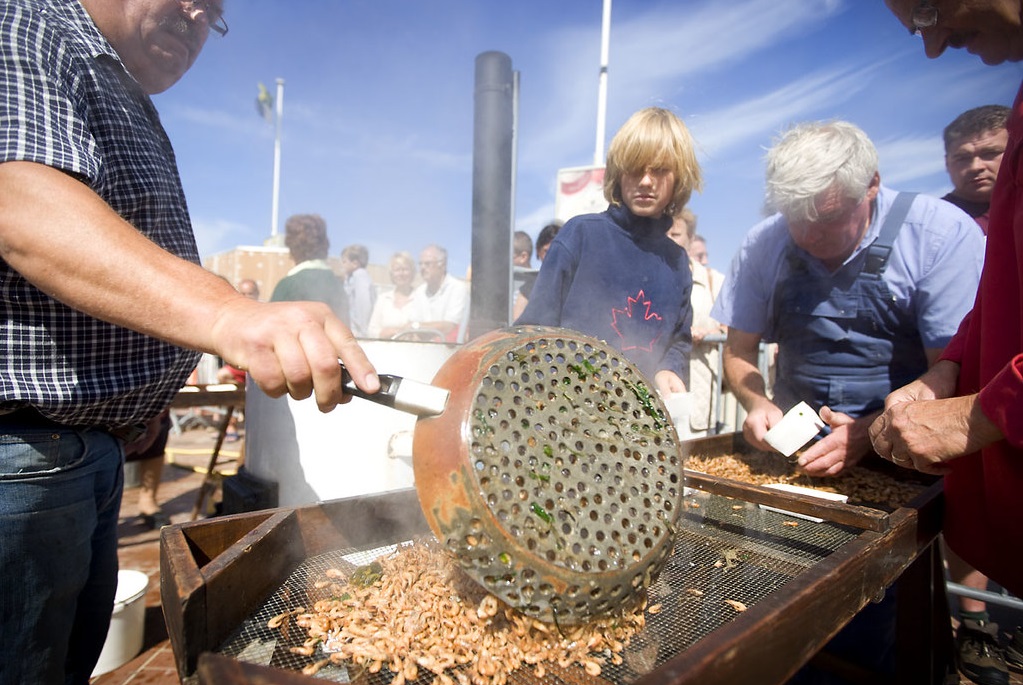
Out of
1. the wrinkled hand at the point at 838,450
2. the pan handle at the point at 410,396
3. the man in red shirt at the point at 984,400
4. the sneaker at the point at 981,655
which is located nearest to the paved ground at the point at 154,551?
the pan handle at the point at 410,396

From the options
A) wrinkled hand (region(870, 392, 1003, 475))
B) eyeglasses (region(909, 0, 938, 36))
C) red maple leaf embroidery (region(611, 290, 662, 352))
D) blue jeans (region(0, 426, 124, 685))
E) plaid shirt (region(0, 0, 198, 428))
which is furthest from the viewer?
red maple leaf embroidery (region(611, 290, 662, 352))

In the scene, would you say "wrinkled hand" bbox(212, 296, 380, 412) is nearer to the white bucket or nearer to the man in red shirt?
the man in red shirt

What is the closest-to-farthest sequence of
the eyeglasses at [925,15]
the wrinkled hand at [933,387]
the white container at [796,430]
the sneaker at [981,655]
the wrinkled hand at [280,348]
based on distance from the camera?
the wrinkled hand at [280,348] → the eyeglasses at [925,15] → the wrinkled hand at [933,387] → the white container at [796,430] → the sneaker at [981,655]

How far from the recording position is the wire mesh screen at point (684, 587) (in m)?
1.10

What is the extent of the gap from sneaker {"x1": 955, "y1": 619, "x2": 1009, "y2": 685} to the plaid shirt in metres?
3.55

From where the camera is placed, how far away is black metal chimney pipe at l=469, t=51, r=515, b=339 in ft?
14.4

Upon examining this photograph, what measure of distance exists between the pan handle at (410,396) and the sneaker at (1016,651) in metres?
3.11

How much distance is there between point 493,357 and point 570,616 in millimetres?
548

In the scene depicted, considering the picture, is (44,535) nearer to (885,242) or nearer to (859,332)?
(859,332)

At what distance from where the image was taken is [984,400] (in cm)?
150

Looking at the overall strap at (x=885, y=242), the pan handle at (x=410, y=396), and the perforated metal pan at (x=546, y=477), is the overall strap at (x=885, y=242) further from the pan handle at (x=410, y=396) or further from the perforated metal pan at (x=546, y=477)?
the pan handle at (x=410, y=396)

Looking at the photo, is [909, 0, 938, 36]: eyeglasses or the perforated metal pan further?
[909, 0, 938, 36]: eyeglasses

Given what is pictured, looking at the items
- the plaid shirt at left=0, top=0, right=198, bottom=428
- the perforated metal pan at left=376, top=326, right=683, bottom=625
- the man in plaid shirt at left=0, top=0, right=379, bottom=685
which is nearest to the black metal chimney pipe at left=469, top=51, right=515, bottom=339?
the man in plaid shirt at left=0, top=0, right=379, bottom=685

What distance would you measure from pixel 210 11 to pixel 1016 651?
4.27 m
